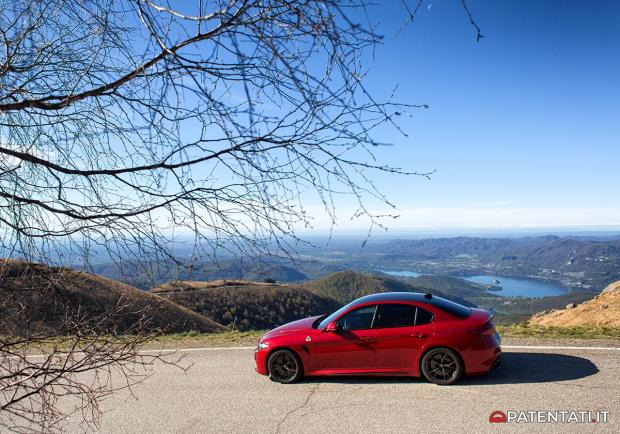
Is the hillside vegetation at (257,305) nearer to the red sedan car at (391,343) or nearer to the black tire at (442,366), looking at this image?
the red sedan car at (391,343)

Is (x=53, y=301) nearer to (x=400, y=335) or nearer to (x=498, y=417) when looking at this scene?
(x=498, y=417)

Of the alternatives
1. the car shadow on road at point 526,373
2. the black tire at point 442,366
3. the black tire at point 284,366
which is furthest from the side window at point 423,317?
the black tire at point 284,366

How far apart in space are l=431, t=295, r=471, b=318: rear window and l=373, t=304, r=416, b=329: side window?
1.39 ft

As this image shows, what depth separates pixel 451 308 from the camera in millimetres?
8094

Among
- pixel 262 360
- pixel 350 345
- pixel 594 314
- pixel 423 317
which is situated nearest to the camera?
pixel 423 317

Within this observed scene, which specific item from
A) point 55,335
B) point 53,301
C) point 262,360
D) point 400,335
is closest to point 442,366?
point 400,335

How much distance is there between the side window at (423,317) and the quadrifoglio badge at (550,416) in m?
1.87

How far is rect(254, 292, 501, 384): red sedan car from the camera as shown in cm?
750

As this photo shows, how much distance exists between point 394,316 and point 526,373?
7.16 feet

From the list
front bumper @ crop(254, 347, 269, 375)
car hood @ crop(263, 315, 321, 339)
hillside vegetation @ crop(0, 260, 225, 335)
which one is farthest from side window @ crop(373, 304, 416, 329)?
hillside vegetation @ crop(0, 260, 225, 335)

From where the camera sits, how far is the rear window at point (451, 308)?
7.95 meters

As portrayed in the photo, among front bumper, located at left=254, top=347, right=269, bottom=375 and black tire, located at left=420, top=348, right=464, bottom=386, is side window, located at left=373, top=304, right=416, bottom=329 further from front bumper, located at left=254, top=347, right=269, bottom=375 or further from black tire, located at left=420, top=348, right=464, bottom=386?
front bumper, located at left=254, top=347, right=269, bottom=375

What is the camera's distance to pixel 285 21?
2.26m

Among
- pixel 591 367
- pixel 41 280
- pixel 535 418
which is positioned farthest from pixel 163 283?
pixel 591 367
